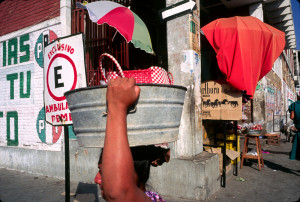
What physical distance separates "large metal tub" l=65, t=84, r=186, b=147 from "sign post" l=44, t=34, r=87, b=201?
3.54 ft

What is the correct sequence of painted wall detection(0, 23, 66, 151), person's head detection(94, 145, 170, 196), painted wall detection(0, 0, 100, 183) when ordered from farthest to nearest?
painted wall detection(0, 23, 66, 151)
painted wall detection(0, 0, 100, 183)
person's head detection(94, 145, 170, 196)

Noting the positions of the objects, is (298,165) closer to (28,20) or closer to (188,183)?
(188,183)

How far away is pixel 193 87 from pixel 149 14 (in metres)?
3.04

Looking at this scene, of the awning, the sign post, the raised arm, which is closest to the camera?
the raised arm

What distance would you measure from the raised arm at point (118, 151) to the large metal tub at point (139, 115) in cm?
10

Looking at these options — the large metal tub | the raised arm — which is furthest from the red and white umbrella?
the raised arm

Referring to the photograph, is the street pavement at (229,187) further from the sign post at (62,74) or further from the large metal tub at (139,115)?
the large metal tub at (139,115)

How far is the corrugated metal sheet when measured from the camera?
6.31m

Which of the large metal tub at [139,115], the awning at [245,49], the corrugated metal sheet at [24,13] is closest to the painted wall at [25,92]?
the corrugated metal sheet at [24,13]

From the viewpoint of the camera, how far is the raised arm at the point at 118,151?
0.84 meters

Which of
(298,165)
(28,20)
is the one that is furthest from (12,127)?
(298,165)

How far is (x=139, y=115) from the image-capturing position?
40.3 inches

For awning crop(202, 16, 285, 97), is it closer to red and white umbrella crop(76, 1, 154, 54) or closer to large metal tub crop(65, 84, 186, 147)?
red and white umbrella crop(76, 1, 154, 54)

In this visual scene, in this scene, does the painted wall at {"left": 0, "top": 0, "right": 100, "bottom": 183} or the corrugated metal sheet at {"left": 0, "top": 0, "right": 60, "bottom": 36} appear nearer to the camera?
the painted wall at {"left": 0, "top": 0, "right": 100, "bottom": 183}
